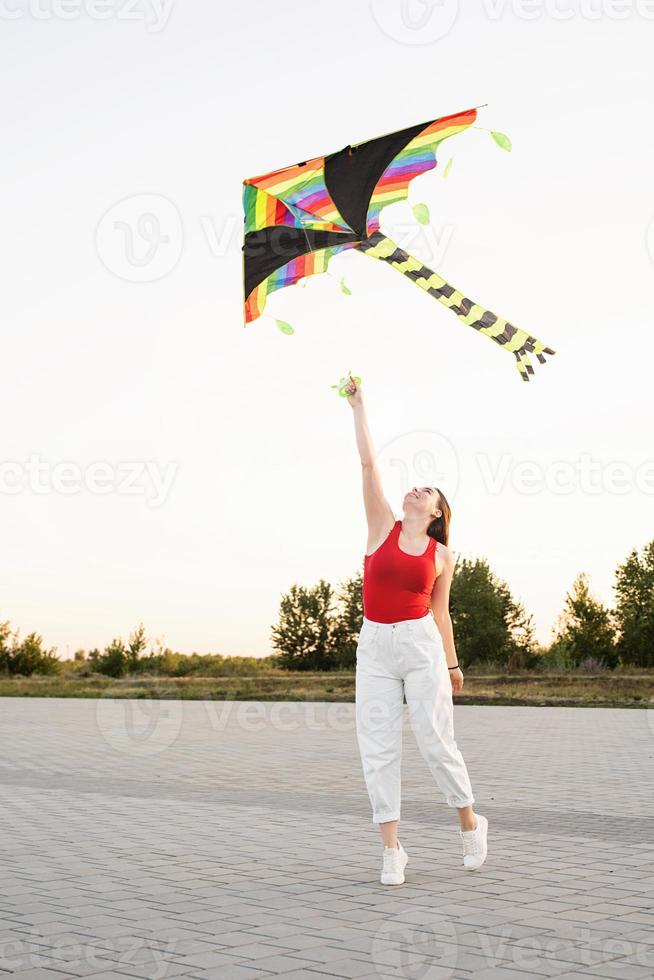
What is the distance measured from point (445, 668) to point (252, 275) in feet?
8.51

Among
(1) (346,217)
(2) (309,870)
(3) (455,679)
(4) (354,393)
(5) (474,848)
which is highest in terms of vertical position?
(1) (346,217)

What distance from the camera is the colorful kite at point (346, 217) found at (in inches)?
223

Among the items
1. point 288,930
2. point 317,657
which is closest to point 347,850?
point 288,930

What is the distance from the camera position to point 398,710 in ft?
17.9

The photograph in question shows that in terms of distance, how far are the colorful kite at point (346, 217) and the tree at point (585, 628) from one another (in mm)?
45898

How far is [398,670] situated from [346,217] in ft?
8.27

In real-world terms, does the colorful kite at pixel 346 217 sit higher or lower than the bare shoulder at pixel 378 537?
higher

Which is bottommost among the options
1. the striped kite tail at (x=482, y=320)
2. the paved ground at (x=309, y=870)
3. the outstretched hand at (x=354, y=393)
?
the paved ground at (x=309, y=870)

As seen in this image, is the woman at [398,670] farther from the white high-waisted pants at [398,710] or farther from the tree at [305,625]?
the tree at [305,625]

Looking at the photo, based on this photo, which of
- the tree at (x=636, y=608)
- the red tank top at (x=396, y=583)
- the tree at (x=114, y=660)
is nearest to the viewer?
the red tank top at (x=396, y=583)

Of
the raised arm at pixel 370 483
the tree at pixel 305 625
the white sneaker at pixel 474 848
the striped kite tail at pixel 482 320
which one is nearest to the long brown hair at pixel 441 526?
the raised arm at pixel 370 483

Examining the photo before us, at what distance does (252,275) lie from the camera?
638 centimetres

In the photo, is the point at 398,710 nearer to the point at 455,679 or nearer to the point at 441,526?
the point at 455,679

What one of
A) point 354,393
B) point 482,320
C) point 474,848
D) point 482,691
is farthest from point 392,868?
point 482,691
